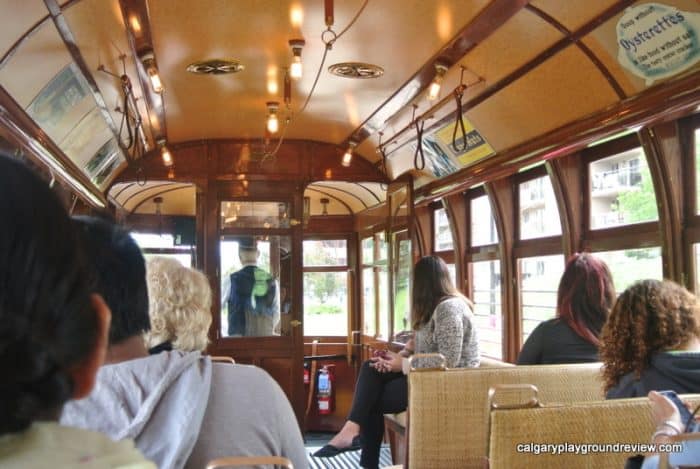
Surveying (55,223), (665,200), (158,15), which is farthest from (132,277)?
(665,200)

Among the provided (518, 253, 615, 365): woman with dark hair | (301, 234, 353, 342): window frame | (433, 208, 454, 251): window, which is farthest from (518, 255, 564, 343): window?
(301, 234, 353, 342): window frame

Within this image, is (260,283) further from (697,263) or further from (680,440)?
(680,440)

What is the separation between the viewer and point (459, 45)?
395cm

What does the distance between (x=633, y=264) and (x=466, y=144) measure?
62.2 inches

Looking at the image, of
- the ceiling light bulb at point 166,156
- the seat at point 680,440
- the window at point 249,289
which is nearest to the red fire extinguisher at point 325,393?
the window at point 249,289

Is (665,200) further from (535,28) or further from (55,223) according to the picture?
(55,223)

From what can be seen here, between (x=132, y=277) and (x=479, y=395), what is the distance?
2374 mm

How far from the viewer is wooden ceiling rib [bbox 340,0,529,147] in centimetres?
339

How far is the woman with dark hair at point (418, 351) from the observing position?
4020mm

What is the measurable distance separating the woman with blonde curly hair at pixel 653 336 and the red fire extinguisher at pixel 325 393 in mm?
6032

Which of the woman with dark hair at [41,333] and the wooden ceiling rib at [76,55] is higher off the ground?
the wooden ceiling rib at [76,55]

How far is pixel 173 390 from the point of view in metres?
1.34

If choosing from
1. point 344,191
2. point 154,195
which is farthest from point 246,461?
point 154,195

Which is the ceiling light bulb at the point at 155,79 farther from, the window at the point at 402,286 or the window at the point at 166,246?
the window at the point at 166,246
